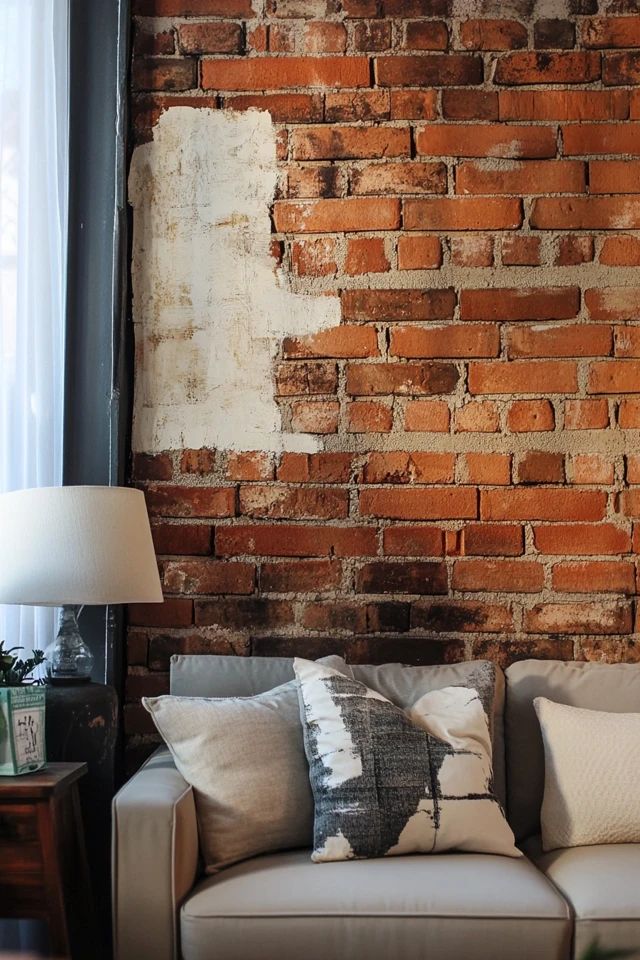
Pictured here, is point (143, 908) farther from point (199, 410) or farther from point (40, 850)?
point (199, 410)

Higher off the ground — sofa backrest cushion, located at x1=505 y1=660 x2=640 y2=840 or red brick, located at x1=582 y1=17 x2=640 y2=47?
red brick, located at x1=582 y1=17 x2=640 y2=47

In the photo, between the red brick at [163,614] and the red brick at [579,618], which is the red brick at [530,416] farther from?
the red brick at [163,614]

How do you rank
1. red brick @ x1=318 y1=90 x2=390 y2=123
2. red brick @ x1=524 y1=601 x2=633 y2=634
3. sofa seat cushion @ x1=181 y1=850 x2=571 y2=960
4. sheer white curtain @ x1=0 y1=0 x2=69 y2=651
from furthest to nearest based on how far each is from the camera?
1. red brick @ x1=318 y1=90 x2=390 y2=123
2. red brick @ x1=524 y1=601 x2=633 y2=634
3. sheer white curtain @ x1=0 y1=0 x2=69 y2=651
4. sofa seat cushion @ x1=181 y1=850 x2=571 y2=960

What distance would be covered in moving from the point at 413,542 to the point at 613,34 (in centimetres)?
158

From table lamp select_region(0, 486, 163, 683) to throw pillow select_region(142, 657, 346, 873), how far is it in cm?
29

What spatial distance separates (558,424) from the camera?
2.85m

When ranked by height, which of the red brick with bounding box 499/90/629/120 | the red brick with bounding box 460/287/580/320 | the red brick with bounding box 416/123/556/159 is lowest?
the red brick with bounding box 460/287/580/320

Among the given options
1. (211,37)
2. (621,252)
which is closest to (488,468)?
(621,252)

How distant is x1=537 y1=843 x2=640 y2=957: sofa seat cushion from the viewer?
6.07 feet

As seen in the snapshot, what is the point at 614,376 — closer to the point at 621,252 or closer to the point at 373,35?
the point at 621,252

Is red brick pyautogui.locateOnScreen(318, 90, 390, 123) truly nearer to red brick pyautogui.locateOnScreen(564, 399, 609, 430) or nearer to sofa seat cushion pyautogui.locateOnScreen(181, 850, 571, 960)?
red brick pyautogui.locateOnScreen(564, 399, 609, 430)

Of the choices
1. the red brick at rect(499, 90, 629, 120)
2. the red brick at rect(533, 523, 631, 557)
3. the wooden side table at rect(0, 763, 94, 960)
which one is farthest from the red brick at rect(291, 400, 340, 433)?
the wooden side table at rect(0, 763, 94, 960)

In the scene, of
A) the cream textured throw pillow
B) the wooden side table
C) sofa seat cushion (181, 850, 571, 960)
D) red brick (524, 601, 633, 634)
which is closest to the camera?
sofa seat cushion (181, 850, 571, 960)

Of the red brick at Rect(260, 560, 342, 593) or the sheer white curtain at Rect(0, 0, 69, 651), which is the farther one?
the red brick at Rect(260, 560, 342, 593)
